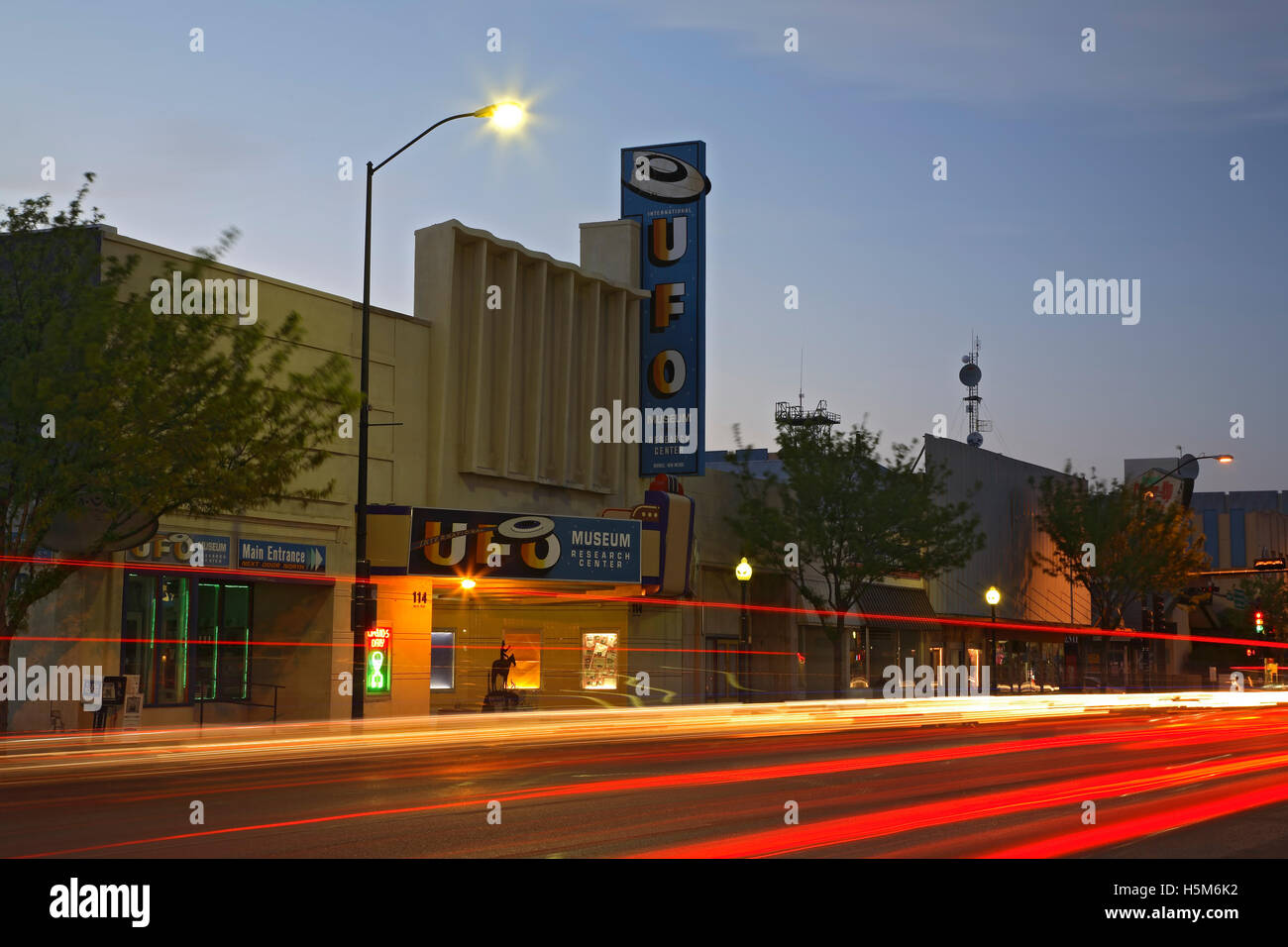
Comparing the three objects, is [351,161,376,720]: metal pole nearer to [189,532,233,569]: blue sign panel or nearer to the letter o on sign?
[189,532,233,569]: blue sign panel

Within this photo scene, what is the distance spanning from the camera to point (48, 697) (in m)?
26.8

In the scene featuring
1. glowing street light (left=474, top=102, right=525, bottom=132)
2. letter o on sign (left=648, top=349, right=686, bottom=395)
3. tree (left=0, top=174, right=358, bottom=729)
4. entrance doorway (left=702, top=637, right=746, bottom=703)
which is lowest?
entrance doorway (left=702, top=637, right=746, bottom=703)

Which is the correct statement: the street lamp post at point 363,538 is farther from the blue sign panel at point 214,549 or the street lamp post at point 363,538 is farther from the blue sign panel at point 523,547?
the blue sign panel at point 523,547

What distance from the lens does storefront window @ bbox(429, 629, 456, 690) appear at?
39.2 m

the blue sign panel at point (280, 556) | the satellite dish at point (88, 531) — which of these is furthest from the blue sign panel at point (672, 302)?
the satellite dish at point (88, 531)

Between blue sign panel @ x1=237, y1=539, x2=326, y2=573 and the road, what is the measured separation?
288 inches

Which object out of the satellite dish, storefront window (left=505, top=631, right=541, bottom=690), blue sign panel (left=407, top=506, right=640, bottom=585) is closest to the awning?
storefront window (left=505, top=631, right=541, bottom=690)

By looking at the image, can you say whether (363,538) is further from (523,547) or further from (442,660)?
(442,660)

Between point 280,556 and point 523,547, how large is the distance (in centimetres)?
662

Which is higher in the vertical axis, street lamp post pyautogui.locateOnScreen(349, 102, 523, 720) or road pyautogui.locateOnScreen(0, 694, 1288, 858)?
street lamp post pyautogui.locateOnScreen(349, 102, 523, 720)

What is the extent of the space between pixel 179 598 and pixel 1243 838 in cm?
2376

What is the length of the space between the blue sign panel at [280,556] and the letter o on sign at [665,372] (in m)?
12.5
